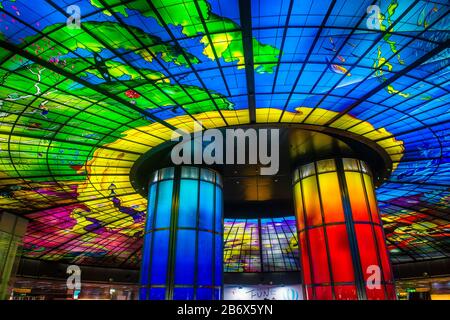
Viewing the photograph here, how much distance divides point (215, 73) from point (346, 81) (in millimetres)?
6773

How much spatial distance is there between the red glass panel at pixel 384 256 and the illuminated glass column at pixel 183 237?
11214 millimetres

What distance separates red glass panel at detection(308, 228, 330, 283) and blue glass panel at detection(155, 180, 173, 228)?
10571 mm

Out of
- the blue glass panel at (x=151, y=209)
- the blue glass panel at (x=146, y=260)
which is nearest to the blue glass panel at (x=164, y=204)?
the blue glass panel at (x=151, y=209)

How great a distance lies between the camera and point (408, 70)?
46.8 feet

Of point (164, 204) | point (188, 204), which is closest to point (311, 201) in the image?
point (188, 204)

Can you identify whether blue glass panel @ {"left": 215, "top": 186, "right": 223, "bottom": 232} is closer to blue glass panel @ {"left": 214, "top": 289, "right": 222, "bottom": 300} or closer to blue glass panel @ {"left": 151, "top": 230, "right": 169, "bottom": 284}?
blue glass panel @ {"left": 151, "top": 230, "right": 169, "bottom": 284}

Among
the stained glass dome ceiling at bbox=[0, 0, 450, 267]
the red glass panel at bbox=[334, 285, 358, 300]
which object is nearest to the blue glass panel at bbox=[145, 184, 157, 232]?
the stained glass dome ceiling at bbox=[0, 0, 450, 267]

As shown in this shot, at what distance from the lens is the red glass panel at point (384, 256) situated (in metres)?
20.1

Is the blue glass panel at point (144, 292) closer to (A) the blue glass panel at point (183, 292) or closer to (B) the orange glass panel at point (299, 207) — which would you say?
(A) the blue glass panel at point (183, 292)

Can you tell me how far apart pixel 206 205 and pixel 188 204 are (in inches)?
57.4

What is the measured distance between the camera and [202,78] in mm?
15172

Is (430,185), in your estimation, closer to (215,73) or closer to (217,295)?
(217,295)

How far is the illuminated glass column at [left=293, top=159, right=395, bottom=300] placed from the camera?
19.6 metres
